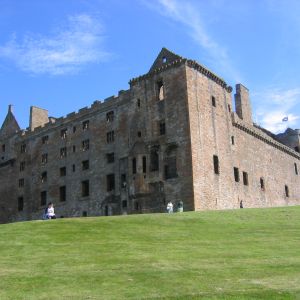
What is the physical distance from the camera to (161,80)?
48.7 m

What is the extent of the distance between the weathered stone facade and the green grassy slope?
16918 mm

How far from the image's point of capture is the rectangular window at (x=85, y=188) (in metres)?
53.7

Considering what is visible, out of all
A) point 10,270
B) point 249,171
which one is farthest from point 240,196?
point 10,270

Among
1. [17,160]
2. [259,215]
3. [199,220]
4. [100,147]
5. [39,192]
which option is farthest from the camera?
[17,160]

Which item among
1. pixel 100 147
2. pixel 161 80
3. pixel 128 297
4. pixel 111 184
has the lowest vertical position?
pixel 128 297

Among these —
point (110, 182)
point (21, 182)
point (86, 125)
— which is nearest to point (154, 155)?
point (110, 182)

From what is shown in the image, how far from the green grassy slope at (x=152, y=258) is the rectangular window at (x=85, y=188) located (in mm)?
25567

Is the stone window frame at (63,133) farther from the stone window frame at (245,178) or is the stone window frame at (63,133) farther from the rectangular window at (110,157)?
the stone window frame at (245,178)

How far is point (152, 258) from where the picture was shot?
18219mm

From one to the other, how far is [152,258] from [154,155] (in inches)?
1145

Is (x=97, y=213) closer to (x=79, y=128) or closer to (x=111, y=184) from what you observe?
(x=111, y=184)

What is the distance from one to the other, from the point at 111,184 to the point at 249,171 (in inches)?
558

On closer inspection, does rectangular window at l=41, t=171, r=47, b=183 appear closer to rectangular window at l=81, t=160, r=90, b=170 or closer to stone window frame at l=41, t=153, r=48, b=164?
stone window frame at l=41, t=153, r=48, b=164

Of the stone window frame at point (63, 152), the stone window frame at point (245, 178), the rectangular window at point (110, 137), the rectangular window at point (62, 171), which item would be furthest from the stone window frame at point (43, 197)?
the stone window frame at point (245, 178)
